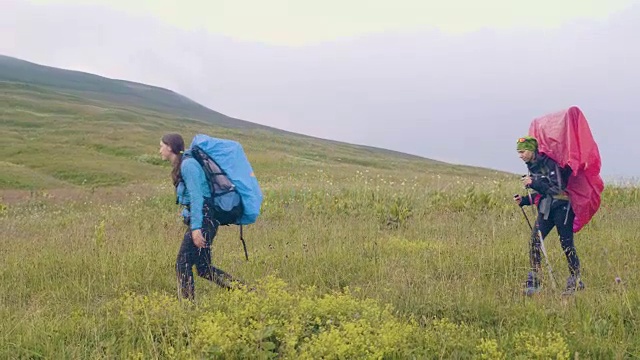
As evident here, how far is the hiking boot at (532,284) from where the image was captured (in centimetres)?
548

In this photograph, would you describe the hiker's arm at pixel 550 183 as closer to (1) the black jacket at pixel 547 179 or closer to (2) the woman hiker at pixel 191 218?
(1) the black jacket at pixel 547 179

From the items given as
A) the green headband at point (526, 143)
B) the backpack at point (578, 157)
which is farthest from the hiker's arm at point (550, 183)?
the green headband at point (526, 143)

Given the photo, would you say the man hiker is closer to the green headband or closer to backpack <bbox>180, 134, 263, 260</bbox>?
the green headband

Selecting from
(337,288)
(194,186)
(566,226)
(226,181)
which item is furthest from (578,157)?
(194,186)

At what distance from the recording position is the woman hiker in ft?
17.6

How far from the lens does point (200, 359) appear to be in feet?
12.0

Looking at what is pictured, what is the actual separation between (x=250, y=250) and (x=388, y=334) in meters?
4.32

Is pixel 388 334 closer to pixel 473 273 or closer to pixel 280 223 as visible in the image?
pixel 473 273

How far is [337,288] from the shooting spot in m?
6.11

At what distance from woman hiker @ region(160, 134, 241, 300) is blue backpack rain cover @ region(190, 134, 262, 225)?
0.63ft

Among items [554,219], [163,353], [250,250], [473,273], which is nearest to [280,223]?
[250,250]

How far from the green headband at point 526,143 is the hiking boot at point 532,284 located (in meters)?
1.39

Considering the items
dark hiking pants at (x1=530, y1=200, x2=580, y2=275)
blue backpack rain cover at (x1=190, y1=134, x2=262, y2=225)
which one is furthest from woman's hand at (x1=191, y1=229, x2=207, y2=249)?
dark hiking pants at (x1=530, y1=200, x2=580, y2=275)

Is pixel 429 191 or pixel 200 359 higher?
pixel 429 191
